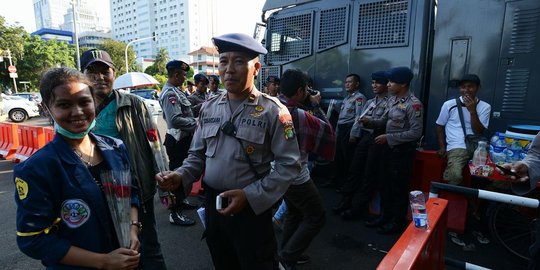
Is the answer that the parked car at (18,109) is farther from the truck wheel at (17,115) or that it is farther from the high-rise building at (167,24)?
the high-rise building at (167,24)

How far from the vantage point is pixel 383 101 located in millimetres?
3811

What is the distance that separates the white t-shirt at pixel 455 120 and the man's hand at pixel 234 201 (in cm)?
273

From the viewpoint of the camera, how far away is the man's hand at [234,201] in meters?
1.52

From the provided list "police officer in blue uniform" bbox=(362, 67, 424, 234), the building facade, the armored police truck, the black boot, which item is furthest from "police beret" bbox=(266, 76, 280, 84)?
the building facade

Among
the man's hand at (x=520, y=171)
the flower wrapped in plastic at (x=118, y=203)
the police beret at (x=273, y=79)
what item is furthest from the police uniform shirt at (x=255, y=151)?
the police beret at (x=273, y=79)

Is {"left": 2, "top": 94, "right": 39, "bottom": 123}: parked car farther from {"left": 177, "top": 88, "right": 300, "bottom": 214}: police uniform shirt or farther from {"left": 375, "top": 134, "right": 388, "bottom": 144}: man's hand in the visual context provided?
{"left": 177, "top": 88, "right": 300, "bottom": 214}: police uniform shirt

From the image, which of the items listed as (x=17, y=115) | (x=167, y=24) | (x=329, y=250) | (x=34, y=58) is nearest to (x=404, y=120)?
(x=329, y=250)

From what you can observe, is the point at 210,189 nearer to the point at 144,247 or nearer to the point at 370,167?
the point at 144,247

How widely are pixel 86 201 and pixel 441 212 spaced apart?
191 centimetres

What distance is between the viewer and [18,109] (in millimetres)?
15484

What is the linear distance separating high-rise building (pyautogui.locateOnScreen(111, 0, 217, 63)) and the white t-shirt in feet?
309

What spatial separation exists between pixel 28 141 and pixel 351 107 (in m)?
6.91

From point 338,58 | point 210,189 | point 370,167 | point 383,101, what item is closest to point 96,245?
point 210,189

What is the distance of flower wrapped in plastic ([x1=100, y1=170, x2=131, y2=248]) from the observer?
1369 millimetres
